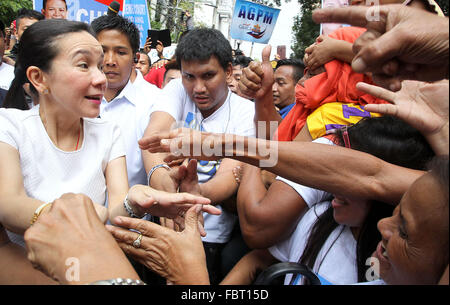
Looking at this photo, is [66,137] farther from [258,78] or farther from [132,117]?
[258,78]

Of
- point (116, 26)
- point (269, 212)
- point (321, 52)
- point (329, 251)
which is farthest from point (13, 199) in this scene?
point (116, 26)

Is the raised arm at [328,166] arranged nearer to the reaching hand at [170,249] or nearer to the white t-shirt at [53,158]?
the reaching hand at [170,249]

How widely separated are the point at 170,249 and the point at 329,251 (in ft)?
2.43

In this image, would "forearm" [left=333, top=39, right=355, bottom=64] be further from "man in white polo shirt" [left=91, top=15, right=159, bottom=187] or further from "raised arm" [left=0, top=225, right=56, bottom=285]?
"raised arm" [left=0, top=225, right=56, bottom=285]

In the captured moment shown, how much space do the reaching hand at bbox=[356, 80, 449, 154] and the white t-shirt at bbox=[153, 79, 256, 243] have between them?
50.2 inches

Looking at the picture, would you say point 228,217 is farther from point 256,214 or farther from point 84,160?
point 84,160

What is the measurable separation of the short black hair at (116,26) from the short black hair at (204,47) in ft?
1.81

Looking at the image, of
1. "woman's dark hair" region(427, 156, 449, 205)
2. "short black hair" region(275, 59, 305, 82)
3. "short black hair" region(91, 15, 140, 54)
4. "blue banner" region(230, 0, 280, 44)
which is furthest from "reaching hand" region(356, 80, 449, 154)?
"blue banner" region(230, 0, 280, 44)

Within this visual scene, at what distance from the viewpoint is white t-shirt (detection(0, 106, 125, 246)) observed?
1.54m

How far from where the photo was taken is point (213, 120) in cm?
250

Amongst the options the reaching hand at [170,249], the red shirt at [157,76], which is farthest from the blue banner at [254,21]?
the reaching hand at [170,249]

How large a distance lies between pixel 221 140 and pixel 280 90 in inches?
122

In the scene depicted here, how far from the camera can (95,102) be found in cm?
174

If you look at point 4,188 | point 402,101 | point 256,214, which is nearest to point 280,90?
point 256,214
